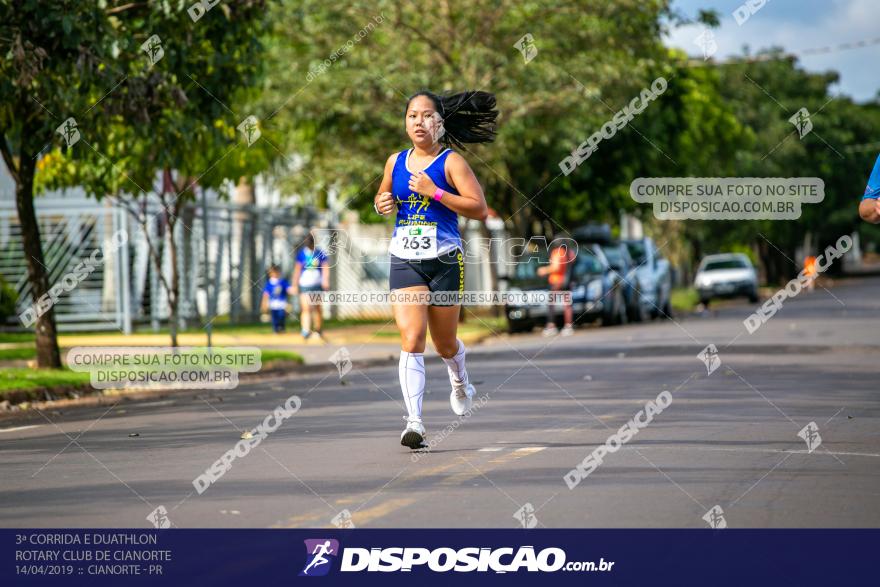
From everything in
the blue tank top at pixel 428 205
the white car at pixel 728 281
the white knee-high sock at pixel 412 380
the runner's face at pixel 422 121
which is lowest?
the white knee-high sock at pixel 412 380

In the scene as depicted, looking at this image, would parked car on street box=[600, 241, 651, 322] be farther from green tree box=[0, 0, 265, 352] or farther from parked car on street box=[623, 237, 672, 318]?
green tree box=[0, 0, 265, 352]

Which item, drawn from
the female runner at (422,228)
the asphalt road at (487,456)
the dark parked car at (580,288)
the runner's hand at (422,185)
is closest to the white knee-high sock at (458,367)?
the asphalt road at (487,456)

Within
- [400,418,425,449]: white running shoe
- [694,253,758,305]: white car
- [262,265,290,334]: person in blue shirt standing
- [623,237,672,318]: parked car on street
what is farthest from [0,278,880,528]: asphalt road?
[694,253,758,305]: white car

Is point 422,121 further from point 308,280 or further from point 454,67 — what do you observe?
point 454,67

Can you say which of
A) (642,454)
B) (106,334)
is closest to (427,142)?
(642,454)

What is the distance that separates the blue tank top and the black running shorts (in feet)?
0.25

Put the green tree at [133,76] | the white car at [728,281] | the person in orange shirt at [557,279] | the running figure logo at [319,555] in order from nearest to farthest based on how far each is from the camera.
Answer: the running figure logo at [319,555], the green tree at [133,76], the person in orange shirt at [557,279], the white car at [728,281]

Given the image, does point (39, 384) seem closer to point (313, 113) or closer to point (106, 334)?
point (106, 334)

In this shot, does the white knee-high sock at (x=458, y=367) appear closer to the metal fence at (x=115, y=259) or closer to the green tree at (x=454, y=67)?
the metal fence at (x=115, y=259)

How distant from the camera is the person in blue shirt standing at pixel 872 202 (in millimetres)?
10719

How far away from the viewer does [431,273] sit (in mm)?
10367

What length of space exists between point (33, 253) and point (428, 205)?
30.0ft

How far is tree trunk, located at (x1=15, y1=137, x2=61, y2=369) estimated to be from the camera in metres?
18.3

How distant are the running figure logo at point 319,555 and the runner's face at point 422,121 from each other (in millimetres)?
4161
